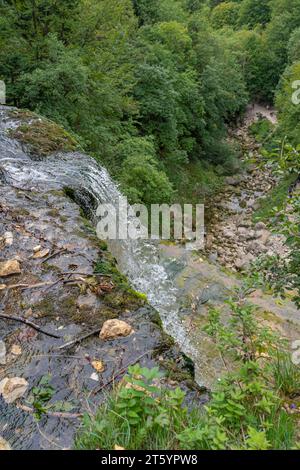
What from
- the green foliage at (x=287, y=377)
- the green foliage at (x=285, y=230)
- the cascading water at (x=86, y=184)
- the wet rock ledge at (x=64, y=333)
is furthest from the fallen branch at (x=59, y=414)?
the cascading water at (x=86, y=184)

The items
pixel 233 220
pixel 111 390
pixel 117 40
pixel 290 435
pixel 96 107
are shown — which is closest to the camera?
pixel 290 435

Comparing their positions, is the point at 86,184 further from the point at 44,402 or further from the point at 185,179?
A: the point at 185,179

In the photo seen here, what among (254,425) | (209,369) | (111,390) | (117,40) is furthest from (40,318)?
(117,40)

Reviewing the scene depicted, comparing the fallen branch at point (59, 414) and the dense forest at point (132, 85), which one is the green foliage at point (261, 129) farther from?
the fallen branch at point (59, 414)

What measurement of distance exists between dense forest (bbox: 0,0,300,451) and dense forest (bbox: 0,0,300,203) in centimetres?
5

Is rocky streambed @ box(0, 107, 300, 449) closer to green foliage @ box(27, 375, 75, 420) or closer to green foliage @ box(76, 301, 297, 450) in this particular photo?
green foliage @ box(27, 375, 75, 420)

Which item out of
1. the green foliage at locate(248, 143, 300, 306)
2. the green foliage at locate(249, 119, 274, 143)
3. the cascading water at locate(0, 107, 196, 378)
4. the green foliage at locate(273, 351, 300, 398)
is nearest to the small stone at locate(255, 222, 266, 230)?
the cascading water at locate(0, 107, 196, 378)

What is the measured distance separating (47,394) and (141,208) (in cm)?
888

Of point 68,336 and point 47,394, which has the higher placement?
point 68,336

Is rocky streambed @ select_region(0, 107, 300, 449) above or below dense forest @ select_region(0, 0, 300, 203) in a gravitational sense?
below

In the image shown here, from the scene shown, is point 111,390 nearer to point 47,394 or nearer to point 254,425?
point 47,394

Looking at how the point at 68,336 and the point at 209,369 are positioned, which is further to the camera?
the point at 209,369

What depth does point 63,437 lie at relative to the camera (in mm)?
1716

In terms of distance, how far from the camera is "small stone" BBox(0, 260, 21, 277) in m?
2.70
